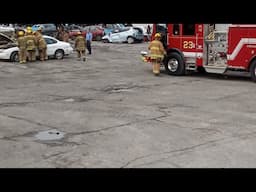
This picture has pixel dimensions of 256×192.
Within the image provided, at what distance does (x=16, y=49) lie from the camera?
80.8 feet

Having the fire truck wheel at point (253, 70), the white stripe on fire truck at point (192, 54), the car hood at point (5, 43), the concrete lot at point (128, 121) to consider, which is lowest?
the concrete lot at point (128, 121)

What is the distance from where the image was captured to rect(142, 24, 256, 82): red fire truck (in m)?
16.0

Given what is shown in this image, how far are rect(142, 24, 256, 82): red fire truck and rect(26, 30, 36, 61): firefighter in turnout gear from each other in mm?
8039

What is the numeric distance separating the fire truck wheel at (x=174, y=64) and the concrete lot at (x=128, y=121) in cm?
51

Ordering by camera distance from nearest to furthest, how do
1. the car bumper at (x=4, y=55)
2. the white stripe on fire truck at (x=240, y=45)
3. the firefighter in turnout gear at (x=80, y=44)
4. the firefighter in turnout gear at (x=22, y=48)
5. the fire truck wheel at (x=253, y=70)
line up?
the white stripe on fire truck at (x=240, y=45)
the fire truck wheel at (x=253, y=70)
the firefighter in turnout gear at (x=22, y=48)
the car bumper at (x=4, y=55)
the firefighter in turnout gear at (x=80, y=44)

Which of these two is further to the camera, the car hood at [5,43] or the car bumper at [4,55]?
the car hood at [5,43]

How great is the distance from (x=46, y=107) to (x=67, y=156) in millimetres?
4887

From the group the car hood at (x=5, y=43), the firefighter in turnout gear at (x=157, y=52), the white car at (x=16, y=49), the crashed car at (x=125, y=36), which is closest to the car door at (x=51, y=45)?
the white car at (x=16, y=49)

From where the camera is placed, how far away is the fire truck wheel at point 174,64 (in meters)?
18.3

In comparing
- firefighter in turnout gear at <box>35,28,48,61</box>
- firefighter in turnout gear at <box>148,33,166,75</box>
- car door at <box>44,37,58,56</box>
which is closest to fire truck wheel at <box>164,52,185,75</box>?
firefighter in turnout gear at <box>148,33,166,75</box>

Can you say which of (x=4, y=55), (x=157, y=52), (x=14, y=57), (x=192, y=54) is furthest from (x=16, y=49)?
(x=192, y=54)

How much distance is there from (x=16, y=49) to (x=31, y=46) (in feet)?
4.49

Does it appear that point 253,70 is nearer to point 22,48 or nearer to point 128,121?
point 128,121

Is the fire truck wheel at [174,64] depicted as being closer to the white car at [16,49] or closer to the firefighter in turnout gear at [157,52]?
the firefighter in turnout gear at [157,52]
